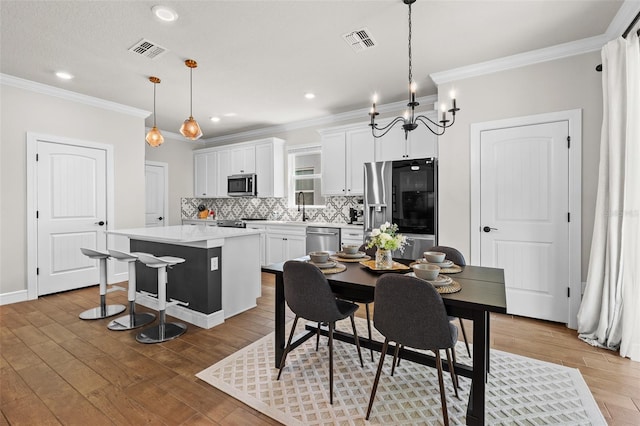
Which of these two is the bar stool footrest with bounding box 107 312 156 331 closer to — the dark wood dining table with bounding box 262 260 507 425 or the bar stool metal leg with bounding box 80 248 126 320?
the bar stool metal leg with bounding box 80 248 126 320

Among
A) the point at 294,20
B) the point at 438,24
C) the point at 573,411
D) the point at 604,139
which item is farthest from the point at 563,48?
the point at 573,411

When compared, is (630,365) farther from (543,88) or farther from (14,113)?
(14,113)

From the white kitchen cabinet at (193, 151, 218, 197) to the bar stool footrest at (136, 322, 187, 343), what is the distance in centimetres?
400

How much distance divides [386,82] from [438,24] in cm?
127

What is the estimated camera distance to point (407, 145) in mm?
4281

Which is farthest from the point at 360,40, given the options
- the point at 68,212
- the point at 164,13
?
the point at 68,212

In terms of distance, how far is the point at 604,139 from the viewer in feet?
8.82

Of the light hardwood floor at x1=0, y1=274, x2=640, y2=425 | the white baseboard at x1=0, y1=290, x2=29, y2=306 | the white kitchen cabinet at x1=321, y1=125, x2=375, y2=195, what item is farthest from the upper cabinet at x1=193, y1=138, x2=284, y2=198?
the white baseboard at x1=0, y1=290, x2=29, y2=306

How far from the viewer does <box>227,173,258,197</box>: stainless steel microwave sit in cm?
597

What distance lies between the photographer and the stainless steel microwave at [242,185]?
19.6ft

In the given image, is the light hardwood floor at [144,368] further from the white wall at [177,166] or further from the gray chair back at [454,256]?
Answer: the white wall at [177,166]

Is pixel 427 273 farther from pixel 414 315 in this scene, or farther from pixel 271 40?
pixel 271 40

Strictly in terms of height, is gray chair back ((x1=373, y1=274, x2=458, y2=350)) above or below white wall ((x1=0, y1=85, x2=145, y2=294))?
below

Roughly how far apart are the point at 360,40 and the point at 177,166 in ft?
17.0
